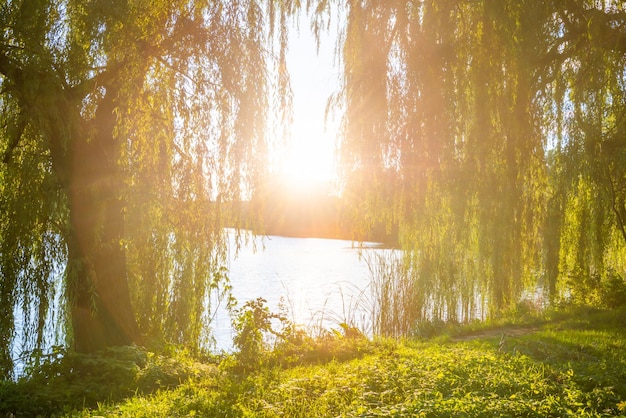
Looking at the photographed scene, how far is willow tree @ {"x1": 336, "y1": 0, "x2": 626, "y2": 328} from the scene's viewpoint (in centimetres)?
586

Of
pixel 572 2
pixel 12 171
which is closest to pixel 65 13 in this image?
pixel 12 171

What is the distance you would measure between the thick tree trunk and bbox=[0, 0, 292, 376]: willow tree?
0.01 metres

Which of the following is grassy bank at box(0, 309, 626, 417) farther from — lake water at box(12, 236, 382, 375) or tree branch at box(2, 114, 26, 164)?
tree branch at box(2, 114, 26, 164)

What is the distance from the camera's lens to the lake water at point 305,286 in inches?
404

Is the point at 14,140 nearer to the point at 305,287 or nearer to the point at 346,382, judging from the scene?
the point at 346,382

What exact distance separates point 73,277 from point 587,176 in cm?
621

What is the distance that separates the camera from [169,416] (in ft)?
11.5

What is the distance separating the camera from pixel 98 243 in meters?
5.49

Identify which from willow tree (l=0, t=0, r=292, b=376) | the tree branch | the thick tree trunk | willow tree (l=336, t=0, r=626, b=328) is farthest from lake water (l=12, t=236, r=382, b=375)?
the tree branch

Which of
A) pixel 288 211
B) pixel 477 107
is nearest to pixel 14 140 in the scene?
pixel 288 211

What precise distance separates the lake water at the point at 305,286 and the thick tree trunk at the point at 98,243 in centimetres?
258

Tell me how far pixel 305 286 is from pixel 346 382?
13127 millimetres

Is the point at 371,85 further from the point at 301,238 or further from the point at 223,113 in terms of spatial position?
the point at 301,238

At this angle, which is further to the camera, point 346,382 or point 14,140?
point 14,140
